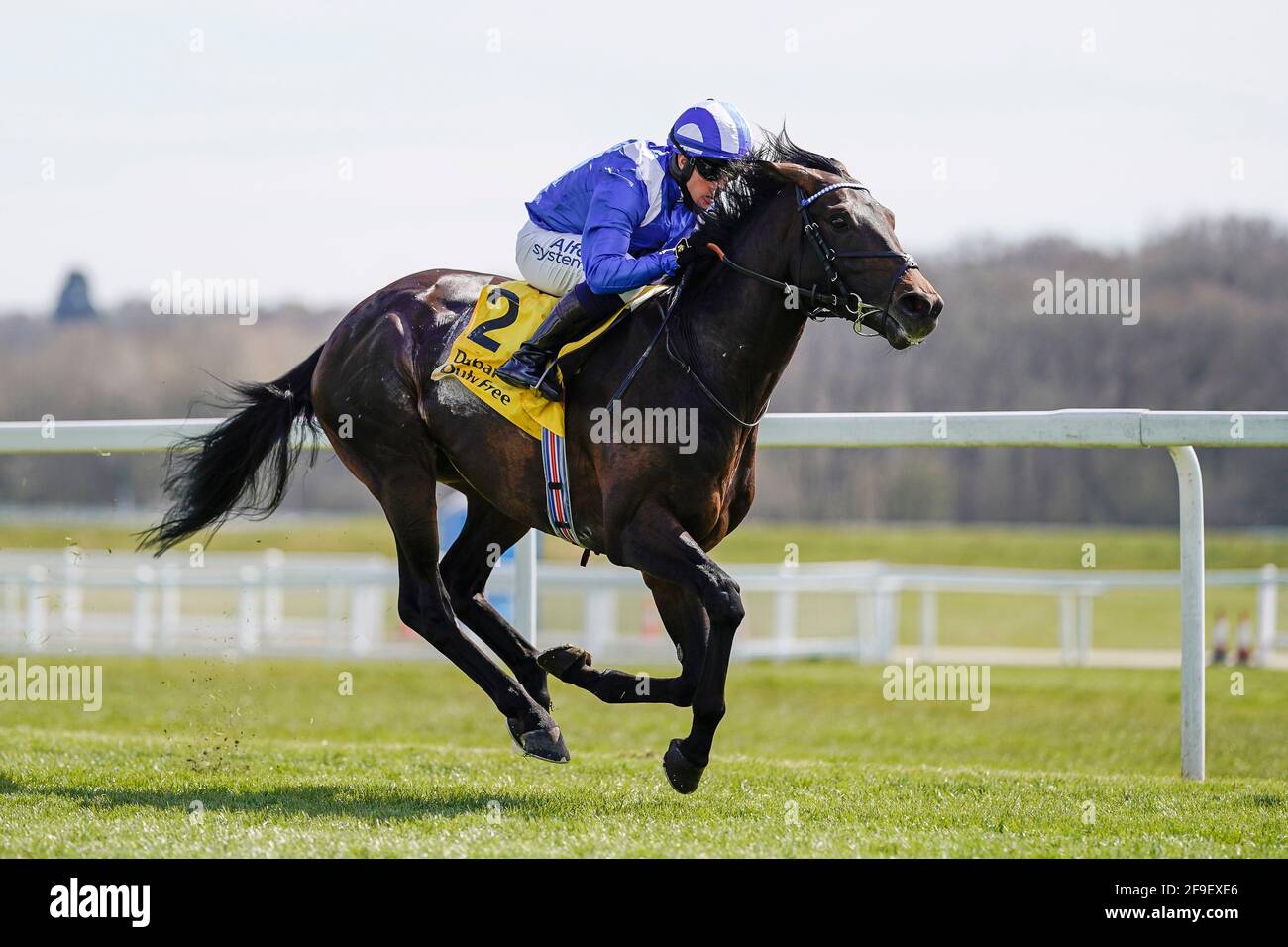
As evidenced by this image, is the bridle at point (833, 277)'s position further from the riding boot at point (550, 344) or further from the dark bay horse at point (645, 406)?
the riding boot at point (550, 344)

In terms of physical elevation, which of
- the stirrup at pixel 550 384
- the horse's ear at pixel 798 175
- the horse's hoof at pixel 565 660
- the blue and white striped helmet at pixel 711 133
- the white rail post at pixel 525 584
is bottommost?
the horse's hoof at pixel 565 660

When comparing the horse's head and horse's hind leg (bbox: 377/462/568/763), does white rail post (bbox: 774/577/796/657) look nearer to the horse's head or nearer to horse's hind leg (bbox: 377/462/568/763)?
horse's hind leg (bbox: 377/462/568/763)

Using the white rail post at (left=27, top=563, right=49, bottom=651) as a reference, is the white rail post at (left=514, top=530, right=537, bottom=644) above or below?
above

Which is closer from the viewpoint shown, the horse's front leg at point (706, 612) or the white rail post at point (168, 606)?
the horse's front leg at point (706, 612)

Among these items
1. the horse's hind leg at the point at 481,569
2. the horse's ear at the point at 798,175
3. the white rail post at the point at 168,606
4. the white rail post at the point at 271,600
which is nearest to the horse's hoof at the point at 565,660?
the horse's hind leg at the point at 481,569

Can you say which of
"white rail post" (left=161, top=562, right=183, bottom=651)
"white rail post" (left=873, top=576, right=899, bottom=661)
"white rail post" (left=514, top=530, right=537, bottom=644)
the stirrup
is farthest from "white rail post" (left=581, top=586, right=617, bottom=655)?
the stirrup

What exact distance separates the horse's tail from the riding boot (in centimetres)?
139

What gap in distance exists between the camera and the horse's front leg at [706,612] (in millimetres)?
→ 4688

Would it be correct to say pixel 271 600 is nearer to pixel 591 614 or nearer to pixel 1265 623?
pixel 591 614

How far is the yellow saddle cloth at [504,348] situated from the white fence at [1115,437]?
42.6 inches

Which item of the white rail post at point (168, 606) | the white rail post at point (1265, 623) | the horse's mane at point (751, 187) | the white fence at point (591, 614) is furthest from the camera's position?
the white rail post at point (168, 606)

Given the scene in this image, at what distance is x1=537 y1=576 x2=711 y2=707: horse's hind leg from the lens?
193 inches

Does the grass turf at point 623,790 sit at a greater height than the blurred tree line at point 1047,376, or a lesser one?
lesser

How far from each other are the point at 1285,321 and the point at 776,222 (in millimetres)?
39652
